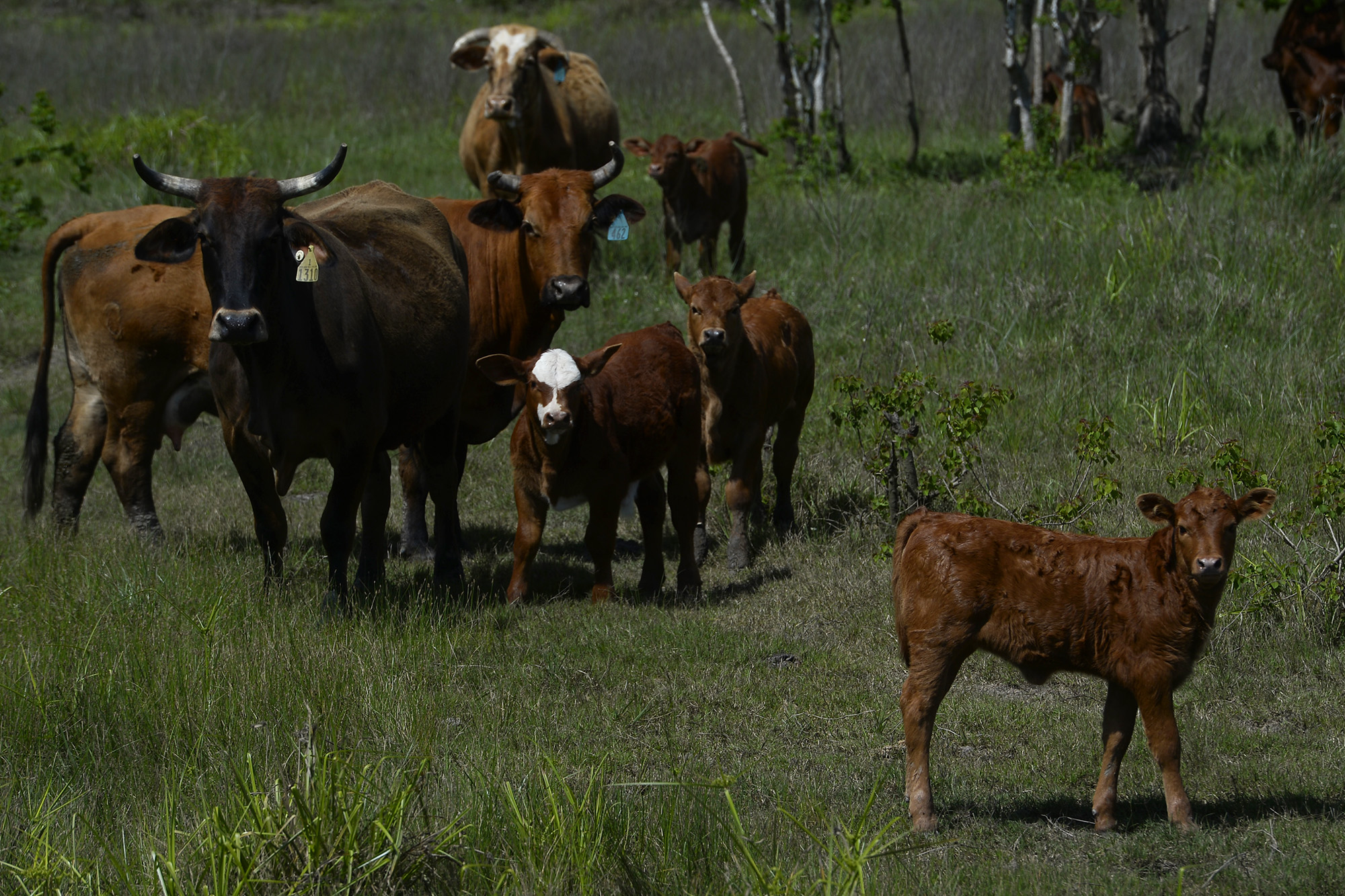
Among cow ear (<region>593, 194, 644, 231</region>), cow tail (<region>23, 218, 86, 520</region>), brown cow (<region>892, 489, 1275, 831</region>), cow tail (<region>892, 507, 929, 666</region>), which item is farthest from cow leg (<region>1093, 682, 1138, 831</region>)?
cow tail (<region>23, 218, 86, 520</region>)

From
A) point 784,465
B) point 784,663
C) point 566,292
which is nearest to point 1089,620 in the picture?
point 784,663

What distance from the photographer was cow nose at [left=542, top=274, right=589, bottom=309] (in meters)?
8.33

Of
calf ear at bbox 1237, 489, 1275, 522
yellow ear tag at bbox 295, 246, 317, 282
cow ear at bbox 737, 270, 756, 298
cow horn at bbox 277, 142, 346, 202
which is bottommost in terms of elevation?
calf ear at bbox 1237, 489, 1275, 522

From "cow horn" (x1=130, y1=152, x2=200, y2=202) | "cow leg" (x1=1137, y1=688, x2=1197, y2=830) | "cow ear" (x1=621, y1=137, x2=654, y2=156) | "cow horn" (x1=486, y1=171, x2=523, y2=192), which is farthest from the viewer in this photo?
"cow ear" (x1=621, y1=137, x2=654, y2=156)

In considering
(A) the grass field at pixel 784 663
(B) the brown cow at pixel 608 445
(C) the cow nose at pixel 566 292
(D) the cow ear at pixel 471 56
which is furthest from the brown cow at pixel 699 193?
(B) the brown cow at pixel 608 445

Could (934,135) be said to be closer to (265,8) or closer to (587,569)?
(587,569)

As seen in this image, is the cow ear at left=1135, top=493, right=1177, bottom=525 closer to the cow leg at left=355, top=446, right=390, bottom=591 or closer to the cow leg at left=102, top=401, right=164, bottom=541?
the cow leg at left=355, top=446, right=390, bottom=591

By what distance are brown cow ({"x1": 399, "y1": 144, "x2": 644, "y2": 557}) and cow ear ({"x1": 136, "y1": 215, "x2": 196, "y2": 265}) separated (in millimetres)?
2164

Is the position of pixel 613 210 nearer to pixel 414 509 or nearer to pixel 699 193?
pixel 414 509

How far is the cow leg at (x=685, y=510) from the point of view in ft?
25.9

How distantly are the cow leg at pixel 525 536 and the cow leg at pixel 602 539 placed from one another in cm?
28

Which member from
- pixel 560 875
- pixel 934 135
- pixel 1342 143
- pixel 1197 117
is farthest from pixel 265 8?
pixel 560 875

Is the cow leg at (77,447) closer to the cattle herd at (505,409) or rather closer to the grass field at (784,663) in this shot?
the cattle herd at (505,409)

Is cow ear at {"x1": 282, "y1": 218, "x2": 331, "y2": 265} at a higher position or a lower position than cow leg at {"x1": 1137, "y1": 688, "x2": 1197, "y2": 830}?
higher
